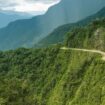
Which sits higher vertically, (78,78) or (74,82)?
(78,78)

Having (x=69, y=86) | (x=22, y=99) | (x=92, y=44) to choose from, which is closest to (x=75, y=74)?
(x=69, y=86)

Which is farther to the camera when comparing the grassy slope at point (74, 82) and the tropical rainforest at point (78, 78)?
the tropical rainforest at point (78, 78)

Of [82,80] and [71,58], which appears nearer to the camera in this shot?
[82,80]

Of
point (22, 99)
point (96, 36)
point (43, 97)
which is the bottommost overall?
point (43, 97)

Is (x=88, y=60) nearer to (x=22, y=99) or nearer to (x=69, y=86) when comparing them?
(x=69, y=86)

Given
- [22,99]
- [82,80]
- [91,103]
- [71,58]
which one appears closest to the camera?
[22,99]

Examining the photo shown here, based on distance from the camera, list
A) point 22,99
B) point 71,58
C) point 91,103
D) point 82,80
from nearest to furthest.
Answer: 1. point 22,99
2. point 91,103
3. point 82,80
4. point 71,58

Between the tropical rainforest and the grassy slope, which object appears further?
the tropical rainforest

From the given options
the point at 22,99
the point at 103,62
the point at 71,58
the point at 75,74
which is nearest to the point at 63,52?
the point at 71,58

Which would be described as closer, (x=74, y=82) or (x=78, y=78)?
(x=74, y=82)

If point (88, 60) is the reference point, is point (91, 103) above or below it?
below
